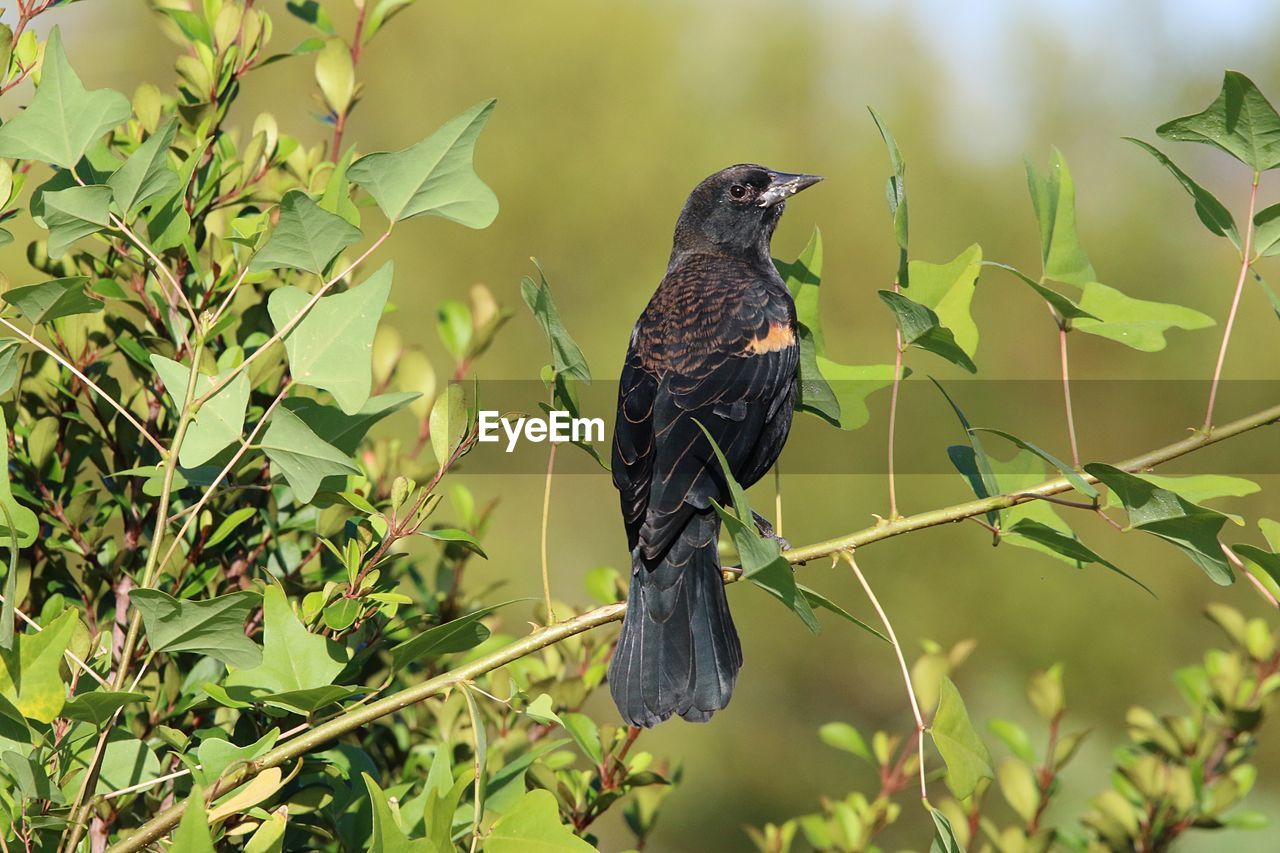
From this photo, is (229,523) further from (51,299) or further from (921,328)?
(921,328)

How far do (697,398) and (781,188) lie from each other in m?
0.94

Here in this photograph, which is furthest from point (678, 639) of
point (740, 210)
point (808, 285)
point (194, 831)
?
point (740, 210)

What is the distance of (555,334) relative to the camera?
1.59 metres

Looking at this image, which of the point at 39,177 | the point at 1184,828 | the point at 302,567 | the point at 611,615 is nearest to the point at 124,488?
the point at 302,567

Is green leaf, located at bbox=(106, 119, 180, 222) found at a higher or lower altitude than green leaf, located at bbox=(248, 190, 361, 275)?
higher

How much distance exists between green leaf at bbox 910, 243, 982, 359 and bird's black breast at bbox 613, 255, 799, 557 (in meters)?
0.46

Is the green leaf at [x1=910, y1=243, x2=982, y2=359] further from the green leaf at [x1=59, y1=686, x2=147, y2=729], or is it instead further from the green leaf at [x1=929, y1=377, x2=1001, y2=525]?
the green leaf at [x1=59, y1=686, x2=147, y2=729]

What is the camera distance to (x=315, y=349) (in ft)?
4.51

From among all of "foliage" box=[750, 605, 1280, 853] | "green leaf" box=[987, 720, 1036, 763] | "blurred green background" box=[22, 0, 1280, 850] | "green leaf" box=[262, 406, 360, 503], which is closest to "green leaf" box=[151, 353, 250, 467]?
"green leaf" box=[262, 406, 360, 503]

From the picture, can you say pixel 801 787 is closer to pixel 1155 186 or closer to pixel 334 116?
pixel 1155 186

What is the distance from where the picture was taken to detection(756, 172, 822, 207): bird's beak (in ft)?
10.3

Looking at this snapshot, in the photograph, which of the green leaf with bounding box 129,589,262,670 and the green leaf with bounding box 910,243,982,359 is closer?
the green leaf with bounding box 129,589,262,670

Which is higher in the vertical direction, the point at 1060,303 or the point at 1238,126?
the point at 1238,126

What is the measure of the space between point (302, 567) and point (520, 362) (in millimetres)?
5803
